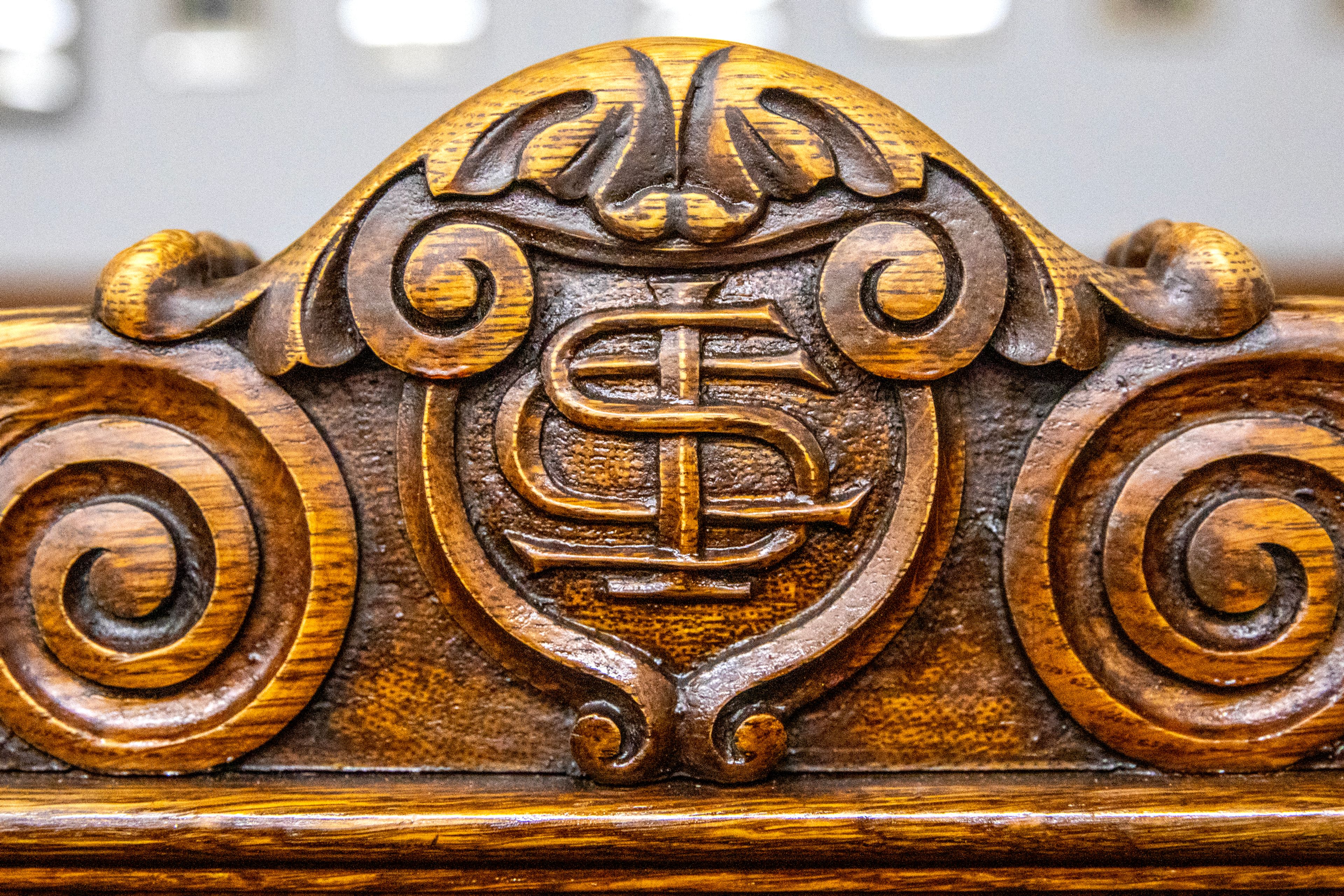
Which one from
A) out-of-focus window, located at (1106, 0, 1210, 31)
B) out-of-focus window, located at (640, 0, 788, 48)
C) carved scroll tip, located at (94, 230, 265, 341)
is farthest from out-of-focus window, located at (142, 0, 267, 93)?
carved scroll tip, located at (94, 230, 265, 341)

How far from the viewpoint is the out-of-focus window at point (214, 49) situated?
273 cm

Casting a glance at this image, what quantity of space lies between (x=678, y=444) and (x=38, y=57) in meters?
3.01

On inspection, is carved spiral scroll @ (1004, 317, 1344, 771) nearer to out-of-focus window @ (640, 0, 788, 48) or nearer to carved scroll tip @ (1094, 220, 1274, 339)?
carved scroll tip @ (1094, 220, 1274, 339)

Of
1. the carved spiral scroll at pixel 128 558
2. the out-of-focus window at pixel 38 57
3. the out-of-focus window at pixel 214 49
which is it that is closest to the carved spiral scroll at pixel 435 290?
the carved spiral scroll at pixel 128 558

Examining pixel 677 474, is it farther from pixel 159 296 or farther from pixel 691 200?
pixel 159 296

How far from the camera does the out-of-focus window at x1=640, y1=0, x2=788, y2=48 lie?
2.62 m

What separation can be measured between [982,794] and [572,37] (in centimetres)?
255

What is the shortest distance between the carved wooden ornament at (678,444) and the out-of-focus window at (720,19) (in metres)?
2.32

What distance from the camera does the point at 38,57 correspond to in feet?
9.02

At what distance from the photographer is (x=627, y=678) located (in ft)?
1.58

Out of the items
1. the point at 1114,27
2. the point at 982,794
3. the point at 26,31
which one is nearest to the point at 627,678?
the point at 982,794

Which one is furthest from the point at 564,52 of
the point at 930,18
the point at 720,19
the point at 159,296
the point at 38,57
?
the point at 159,296

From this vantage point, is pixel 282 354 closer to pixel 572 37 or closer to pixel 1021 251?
pixel 1021 251

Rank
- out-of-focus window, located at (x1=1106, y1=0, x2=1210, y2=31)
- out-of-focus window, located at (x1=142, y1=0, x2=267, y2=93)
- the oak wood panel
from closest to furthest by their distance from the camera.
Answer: the oak wood panel
out-of-focus window, located at (x1=1106, y1=0, x2=1210, y2=31)
out-of-focus window, located at (x1=142, y1=0, x2=267, y2=93)
